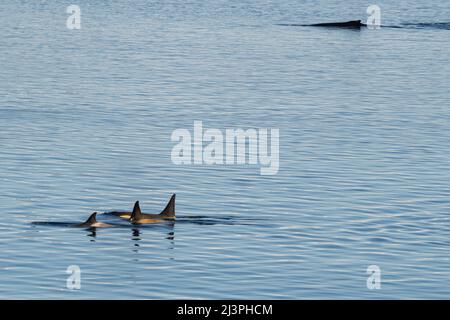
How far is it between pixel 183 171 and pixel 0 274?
18744mm

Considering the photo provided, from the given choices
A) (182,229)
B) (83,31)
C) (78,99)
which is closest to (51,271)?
(182,229)

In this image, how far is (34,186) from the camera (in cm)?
5366

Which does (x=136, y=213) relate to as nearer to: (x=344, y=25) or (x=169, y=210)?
(x=169, y=210)

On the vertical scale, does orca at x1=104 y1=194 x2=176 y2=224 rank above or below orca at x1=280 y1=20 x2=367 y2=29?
below

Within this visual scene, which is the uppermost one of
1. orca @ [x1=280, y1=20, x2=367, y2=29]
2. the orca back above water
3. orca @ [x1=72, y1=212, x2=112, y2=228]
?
orca @ [x1=280, y1=20, x2=367, y2=29]

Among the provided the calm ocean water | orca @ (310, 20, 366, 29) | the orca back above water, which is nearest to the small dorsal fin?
the calm ocean water

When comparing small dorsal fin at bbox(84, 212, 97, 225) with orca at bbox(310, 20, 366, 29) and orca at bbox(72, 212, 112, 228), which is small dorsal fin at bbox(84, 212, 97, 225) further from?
orca at bbox(310, 20, 366, 29)

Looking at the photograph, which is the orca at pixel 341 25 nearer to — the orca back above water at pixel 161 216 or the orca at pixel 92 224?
the orca back above water at pixel 161 216

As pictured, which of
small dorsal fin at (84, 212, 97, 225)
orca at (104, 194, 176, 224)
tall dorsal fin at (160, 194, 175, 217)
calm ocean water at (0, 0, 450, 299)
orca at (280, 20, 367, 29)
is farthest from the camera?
orca at (280, 20, 367, 29)

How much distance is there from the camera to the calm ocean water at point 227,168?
4131cm

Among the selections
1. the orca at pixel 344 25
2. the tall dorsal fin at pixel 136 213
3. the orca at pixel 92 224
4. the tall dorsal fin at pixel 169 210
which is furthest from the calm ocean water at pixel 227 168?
the orca at pixel 344 25

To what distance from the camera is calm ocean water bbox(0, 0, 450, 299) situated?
41312 mm

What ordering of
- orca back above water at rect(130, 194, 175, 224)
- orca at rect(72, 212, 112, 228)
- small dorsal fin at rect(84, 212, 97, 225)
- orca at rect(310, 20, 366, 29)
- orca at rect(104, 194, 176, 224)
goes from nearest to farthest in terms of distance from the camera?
1. small dorsal fin at rect(84, 212, 97, 225)
2. orca at rect(72, 212, 112, 228)
3. orca at rect(104, 194, 176, 224)
4. orca back above water at rect(130, 194, 175, 224)
5. orca at rect(310, 20, 366, 29)

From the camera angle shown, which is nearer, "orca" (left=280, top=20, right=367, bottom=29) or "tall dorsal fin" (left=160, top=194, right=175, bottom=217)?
"tall dorsal fin" (left=160, top=194, right=175, bottom=217)
